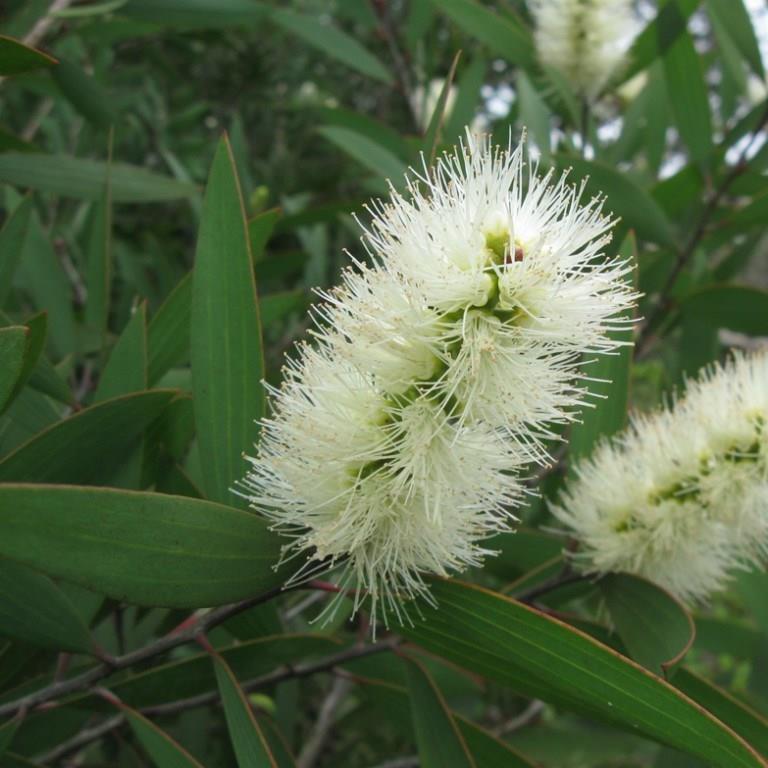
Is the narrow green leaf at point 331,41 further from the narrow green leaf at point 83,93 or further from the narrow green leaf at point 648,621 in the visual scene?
the narrow green leaf at point 648,621

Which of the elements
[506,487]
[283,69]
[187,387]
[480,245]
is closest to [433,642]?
[506,487]

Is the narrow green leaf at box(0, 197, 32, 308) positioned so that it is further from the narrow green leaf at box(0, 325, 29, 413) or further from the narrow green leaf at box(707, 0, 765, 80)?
the narrow green leaf at box(707, 0, 765, 80)

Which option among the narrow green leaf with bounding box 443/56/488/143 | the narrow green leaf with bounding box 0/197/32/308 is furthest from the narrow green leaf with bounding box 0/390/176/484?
the narrow green leaf with bounding box 443/56/488/143

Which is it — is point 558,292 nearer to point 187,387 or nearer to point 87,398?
point 187,387

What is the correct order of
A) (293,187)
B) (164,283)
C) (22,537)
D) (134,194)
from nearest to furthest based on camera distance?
1. (22,537)
2. (134,194)
3. (164,283)
4. (293,187)

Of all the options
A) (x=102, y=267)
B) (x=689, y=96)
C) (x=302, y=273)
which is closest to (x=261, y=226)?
(x=102, y=267)

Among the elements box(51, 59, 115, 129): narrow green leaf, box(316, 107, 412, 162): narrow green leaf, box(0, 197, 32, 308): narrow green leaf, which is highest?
box(316, 107, 412, 162): narrow green leaf
